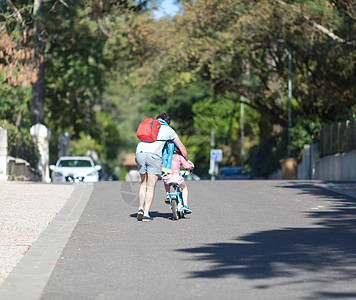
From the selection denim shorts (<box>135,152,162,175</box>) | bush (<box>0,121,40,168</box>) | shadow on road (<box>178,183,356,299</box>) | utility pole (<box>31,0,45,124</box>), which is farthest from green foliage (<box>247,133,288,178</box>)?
shadow on road (<box>178,183,356,299</box>)

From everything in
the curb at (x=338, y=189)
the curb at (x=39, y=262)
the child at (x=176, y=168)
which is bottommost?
the curb at (x=39, y=262)

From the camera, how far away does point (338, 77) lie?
137 ft

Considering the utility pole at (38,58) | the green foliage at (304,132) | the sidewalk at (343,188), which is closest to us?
the sidewalk at (343,188)

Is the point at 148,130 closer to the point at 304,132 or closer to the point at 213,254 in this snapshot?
the point at 213,254

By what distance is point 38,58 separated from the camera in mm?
39500

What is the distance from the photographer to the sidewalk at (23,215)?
9.76 meters

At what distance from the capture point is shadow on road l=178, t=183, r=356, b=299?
799 centimetres

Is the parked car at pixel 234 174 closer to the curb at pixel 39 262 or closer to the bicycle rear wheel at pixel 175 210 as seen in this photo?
the curb at pixel 39 262

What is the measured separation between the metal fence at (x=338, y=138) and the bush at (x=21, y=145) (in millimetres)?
13318

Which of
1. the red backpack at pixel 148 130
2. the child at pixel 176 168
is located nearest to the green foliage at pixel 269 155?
the child at pixel 176 168

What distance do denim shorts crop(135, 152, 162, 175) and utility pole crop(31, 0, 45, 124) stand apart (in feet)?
79.7

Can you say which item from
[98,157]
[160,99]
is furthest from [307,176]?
[98,157]

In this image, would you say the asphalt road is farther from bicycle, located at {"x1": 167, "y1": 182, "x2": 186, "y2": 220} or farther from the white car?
the white car

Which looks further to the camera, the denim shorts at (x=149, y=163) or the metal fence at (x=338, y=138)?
the metal fence at (x=338, y=138)
